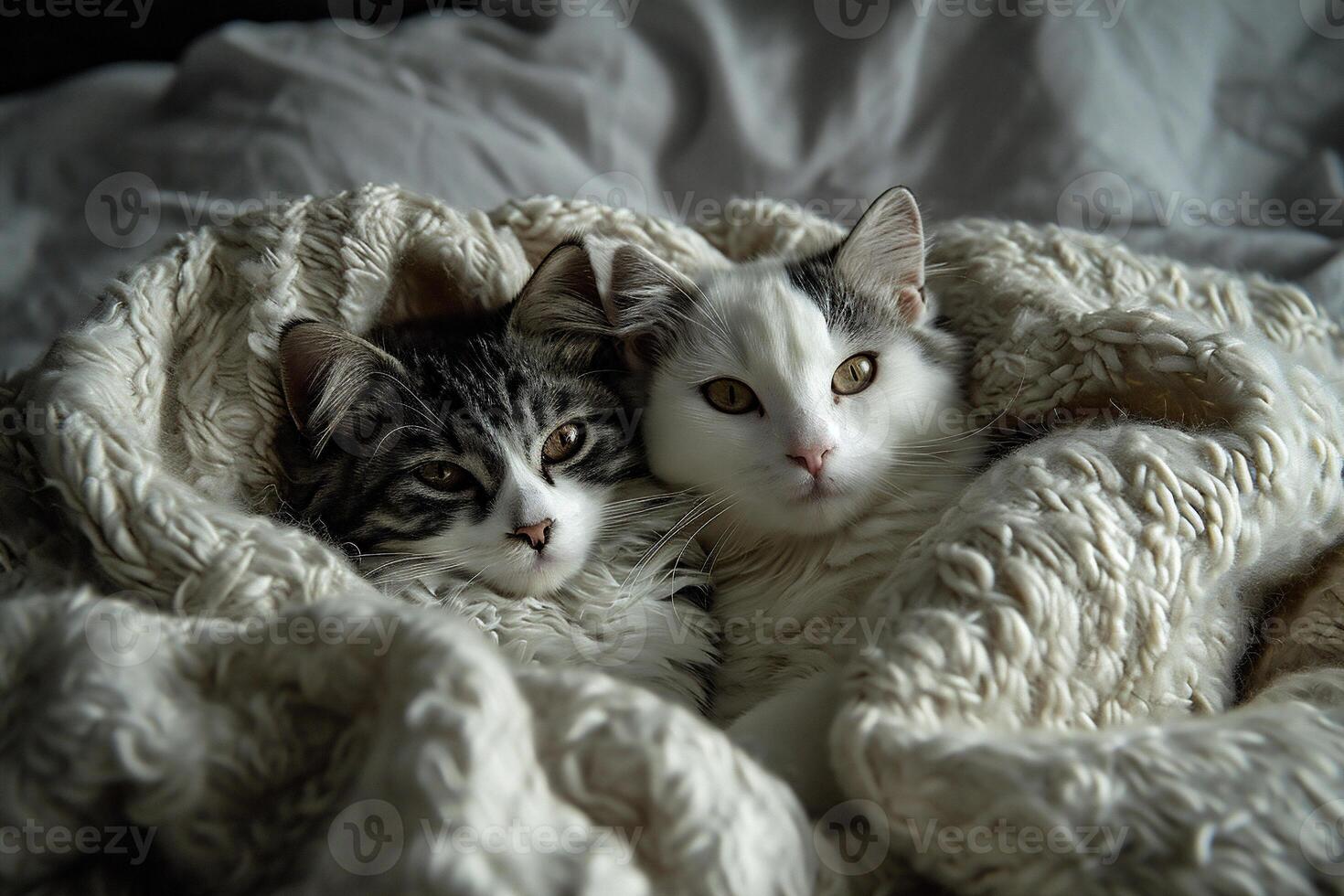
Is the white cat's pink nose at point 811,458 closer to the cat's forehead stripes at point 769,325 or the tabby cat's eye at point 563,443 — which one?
the cat's forehead stripes at point 769,325

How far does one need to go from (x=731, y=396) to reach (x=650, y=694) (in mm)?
487

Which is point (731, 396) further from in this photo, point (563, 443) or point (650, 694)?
point (650, 694)

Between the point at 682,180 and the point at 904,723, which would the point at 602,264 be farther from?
the point at 682,180

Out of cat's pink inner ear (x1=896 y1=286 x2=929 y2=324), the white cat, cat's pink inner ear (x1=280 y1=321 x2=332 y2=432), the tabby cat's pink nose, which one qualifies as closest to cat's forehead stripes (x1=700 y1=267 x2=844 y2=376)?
the white cat

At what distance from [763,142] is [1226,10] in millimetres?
908

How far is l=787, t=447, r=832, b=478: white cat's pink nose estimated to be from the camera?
96cm

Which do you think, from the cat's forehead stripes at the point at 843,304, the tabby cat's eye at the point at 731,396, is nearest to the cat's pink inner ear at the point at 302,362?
the tabby cat's eye at the point at 731,396

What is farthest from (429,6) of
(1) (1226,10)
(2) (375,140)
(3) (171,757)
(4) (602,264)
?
(3) (171,757)

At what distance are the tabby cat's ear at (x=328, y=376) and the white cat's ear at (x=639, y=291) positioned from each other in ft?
0.85

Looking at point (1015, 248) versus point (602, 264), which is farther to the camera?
point (1015, 248)

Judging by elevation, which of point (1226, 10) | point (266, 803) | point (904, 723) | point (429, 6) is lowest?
point (266, 803)

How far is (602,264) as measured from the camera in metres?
1.07

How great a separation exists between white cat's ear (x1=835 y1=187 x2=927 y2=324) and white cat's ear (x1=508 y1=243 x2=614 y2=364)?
0.30 metres

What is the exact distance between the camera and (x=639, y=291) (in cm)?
110
